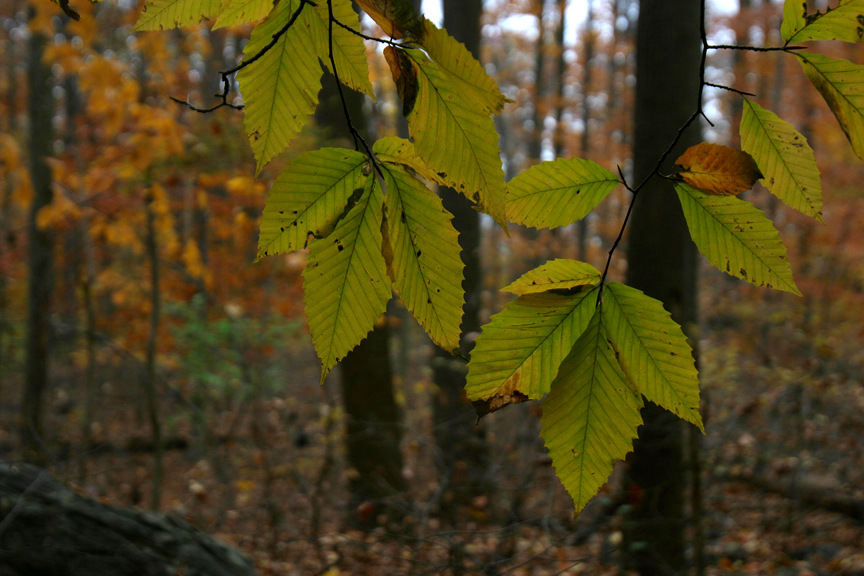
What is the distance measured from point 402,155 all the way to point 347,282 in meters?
0.16

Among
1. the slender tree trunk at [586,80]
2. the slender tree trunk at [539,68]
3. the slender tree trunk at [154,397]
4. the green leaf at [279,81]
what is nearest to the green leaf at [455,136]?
the green leaf at [279,81]

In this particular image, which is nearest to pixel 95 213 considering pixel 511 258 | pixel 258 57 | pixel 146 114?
pixel 146 114

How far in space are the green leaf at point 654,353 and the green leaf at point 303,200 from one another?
0.30 meters

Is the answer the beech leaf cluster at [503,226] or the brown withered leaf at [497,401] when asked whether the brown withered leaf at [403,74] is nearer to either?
the beech leaf cluster at [503,226]

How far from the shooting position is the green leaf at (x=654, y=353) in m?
0.53

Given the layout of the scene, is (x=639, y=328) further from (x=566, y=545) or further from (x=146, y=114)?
(x=146, y=114)

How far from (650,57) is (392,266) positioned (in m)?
2.77

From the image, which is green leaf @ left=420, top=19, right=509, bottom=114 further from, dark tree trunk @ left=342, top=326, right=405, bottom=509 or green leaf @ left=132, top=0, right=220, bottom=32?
dark tree trunk @ left=342, top=326, right=405, bottom=509

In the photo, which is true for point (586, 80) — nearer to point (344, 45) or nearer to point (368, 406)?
point (368, 406)

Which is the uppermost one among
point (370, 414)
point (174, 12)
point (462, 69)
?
point (174, 12)

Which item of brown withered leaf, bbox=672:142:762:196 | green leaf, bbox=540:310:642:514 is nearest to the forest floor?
green leaf, bbox=540:310:642:514

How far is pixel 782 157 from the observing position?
59 cm

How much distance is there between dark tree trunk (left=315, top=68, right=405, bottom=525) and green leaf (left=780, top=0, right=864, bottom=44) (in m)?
4.68

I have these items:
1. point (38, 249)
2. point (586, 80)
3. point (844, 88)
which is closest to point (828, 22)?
point (844, 88)
